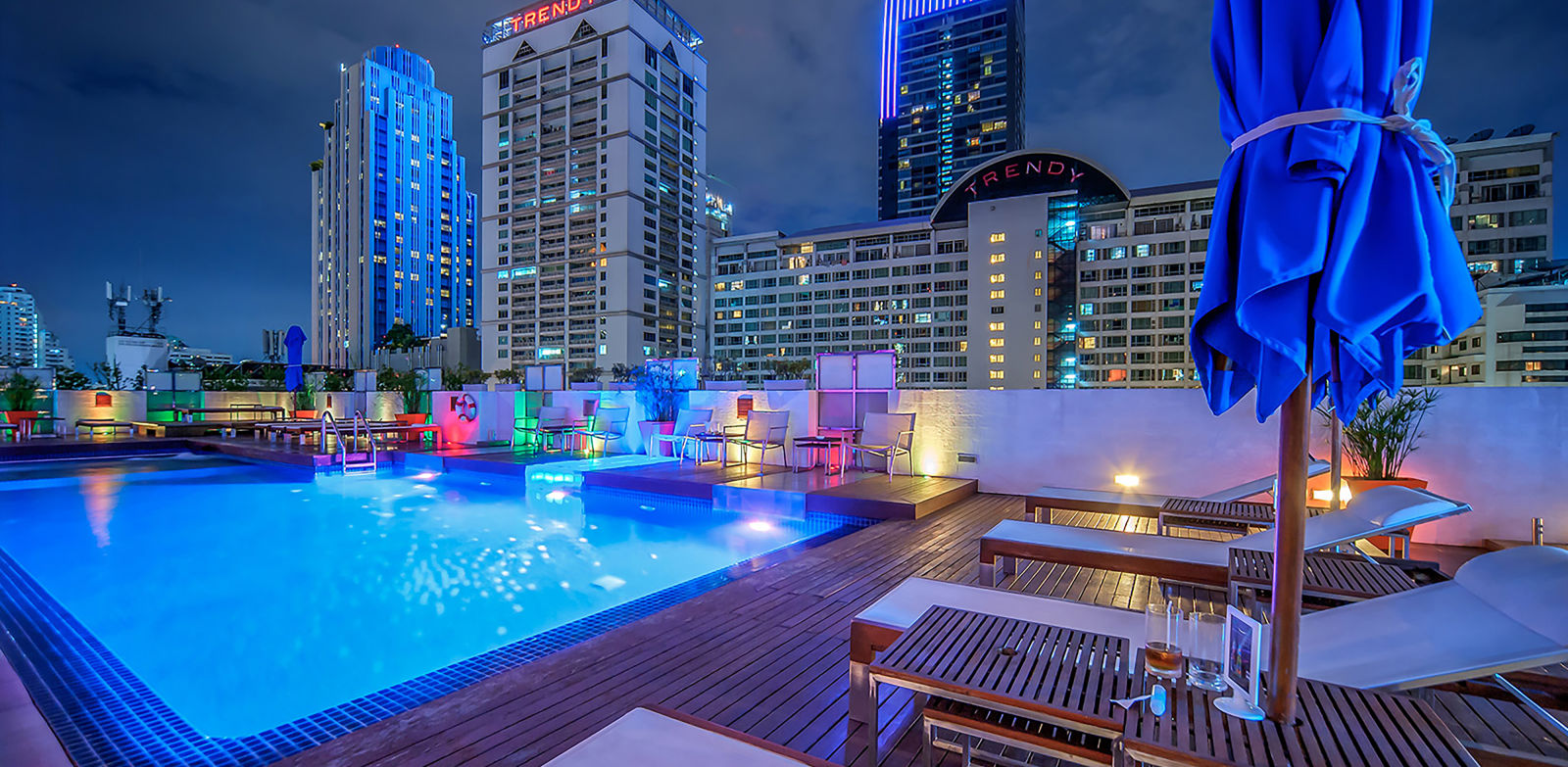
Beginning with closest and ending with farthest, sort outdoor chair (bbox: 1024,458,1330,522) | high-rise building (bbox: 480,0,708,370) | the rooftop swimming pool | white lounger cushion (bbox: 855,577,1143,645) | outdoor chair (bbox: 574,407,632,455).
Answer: white lounger cushion (bbox: 855,577,1143,645) < the rooftop swimming pool < outdoor chair (bbox: 1024,458,1330,522) < outdoor chair (bbox: 574,407,632,455) < high-rise building (bbox: 480,0,708,370)

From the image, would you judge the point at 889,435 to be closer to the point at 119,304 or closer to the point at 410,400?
the point at 410,400

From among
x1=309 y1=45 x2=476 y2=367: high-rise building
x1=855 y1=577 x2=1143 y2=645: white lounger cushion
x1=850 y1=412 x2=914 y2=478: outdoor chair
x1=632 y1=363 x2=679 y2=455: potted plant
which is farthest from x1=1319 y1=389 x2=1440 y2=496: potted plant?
x1=309 y1=45 x2=476 y2=367: high-rise building

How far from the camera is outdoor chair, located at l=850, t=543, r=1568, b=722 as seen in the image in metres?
1.50

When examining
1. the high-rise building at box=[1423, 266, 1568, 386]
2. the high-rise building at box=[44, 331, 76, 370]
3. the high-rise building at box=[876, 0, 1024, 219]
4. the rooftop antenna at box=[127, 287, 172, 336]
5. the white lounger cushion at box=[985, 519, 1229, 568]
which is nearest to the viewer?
the white lounger cushion at box=[985, 519, 1229, 568]

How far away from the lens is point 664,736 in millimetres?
1413

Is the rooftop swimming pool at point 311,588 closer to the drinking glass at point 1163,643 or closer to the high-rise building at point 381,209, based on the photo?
the drinking glass at point 1163,643

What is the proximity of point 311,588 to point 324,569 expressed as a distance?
0.52 m

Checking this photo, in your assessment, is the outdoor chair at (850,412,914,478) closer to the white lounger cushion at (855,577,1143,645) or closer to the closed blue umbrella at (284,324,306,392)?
the white lounger cushion at (855,577,1143,645)

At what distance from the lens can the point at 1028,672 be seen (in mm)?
1538

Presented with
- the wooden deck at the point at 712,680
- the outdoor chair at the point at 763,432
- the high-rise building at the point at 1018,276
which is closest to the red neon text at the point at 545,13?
the high-rise building at the point at 1018,276

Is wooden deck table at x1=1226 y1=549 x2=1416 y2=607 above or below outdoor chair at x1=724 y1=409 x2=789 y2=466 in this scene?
below

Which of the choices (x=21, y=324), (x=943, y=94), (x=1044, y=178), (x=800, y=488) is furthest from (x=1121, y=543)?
(x=943, y=94)

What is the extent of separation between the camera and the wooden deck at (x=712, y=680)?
1.92 m

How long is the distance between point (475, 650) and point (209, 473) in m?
10.1
